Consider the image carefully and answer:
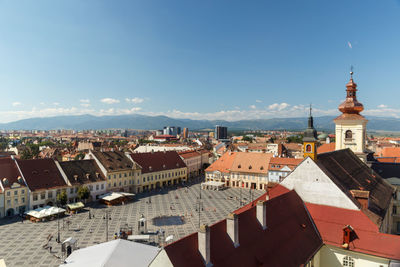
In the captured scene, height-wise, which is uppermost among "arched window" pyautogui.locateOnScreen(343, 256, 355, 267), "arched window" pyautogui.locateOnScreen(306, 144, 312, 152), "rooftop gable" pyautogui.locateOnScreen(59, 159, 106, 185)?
"arched window" pyautogui.locateOnScreen(306, 144, 312, 152)

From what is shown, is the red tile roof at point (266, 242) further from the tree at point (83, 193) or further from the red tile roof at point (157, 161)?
the red tile roof at point (157, 161)

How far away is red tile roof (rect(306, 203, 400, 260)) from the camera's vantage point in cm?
2283

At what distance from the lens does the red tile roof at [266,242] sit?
1562 cm

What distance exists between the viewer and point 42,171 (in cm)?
5416

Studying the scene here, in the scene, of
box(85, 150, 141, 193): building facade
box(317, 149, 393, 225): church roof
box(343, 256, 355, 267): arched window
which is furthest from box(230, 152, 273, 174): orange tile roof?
box(343, 256, 355, 267): arched window

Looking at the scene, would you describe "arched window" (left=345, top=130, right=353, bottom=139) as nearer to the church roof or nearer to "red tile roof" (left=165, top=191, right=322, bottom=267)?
the church roof

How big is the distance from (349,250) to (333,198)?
16.2 feet

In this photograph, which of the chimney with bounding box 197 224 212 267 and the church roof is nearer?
the chimney with bounding box 197 224 212 267

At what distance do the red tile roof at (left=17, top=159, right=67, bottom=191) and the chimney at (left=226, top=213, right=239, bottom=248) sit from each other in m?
44.3

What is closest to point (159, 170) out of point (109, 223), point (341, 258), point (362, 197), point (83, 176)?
point (83, 176)

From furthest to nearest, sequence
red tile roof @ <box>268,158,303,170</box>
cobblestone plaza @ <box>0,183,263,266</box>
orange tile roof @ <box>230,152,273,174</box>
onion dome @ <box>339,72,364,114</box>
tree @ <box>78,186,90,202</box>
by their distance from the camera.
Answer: orange tile roof @ <box>230,152,273,174</box> → red tile roof @ <box>268,158,303,170</box> → tree @ <box>78,186,90,202</box> → onion dome @ <box>339,72,364,114</box> → cobblestone plaza @ <box>0,183,263,266</box>

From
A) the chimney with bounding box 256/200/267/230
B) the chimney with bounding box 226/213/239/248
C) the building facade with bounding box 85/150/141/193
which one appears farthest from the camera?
the building facade with bounding box 85/150/141/193

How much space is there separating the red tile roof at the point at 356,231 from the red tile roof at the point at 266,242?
100 centimetres

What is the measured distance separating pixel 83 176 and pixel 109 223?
18007 mm
